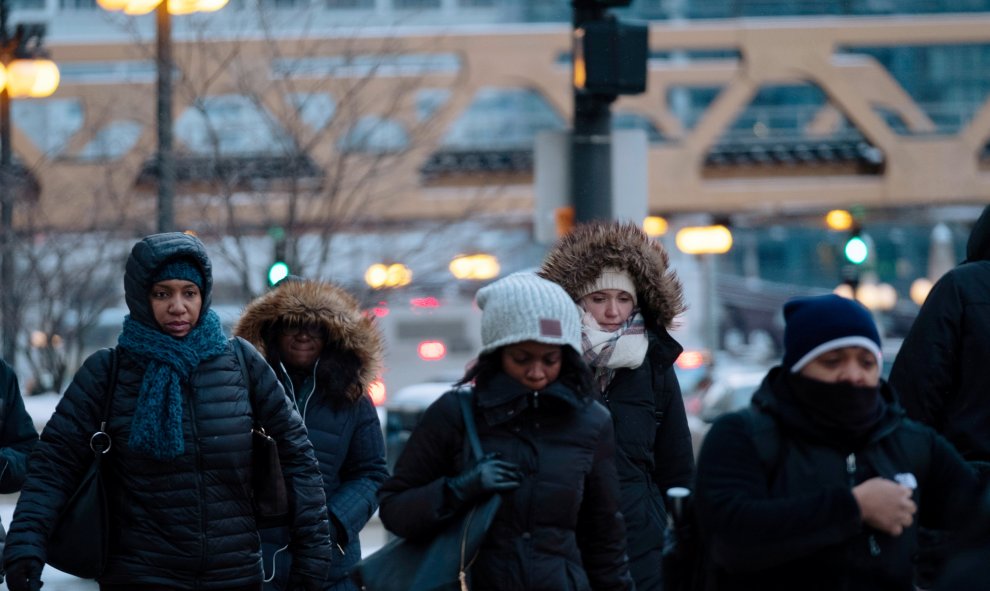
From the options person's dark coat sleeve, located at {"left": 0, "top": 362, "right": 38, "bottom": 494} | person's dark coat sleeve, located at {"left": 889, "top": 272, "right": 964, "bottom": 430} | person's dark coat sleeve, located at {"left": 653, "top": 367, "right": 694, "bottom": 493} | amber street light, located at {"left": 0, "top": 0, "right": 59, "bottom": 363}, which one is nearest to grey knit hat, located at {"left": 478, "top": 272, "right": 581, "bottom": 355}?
person's dark coat sleeve, located at {"left": 889, "top": 272, "right": 964, "bottom": 430}

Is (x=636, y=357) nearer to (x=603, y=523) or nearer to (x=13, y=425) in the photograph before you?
(x=603, y=523)

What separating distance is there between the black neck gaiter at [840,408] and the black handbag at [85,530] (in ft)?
8.12

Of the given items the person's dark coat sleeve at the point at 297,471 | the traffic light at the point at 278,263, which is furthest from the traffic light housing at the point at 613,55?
the person's dark coat sleeve at the point at 297,471

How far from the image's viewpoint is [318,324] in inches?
283

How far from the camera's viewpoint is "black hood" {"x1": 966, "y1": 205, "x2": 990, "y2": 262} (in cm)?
608

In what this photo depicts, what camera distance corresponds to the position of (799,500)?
4180 mm

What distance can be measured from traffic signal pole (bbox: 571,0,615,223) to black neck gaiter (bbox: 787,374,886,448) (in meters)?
6.25

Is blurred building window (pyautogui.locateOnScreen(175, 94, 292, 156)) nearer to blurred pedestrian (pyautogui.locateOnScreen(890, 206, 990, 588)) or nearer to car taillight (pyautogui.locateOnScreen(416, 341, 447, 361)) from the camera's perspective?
blurred pedestrian (pyautogui.locateOnScreen(890, 206, 990, 588))

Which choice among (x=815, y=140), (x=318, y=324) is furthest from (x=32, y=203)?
(x=815, y=140)

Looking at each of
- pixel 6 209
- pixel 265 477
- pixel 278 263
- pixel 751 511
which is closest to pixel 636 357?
pixel 265 477

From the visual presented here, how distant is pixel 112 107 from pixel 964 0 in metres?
99.0

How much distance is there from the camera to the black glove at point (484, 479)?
470 cm

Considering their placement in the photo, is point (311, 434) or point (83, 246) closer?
point (311, 434)

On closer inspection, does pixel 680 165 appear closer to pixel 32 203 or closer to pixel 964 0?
pixel 32 203
